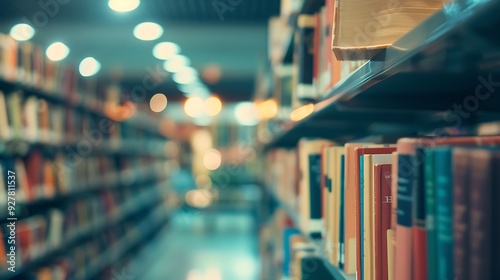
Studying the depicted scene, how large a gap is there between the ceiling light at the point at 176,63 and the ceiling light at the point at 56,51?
1.31 meters

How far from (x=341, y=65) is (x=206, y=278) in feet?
15.6

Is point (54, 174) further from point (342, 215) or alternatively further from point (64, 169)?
point (342, 215)

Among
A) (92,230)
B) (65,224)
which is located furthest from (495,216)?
(92,230)

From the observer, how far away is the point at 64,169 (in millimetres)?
3760

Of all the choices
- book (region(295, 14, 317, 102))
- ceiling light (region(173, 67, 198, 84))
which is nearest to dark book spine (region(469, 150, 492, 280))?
book (region(295, 14, 317, 102))

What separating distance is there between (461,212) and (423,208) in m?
0.10

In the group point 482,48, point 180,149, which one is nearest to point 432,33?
point 482,48

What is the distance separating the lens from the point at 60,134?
3.73m

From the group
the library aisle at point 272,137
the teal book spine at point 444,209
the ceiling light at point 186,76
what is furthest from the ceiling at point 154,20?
the teal book spine at point 444,209

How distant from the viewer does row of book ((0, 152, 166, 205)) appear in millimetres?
2884

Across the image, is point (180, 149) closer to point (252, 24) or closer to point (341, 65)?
point (252, 24)

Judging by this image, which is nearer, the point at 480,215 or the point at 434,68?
the point at 480,215

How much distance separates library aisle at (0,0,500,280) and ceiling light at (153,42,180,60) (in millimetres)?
45

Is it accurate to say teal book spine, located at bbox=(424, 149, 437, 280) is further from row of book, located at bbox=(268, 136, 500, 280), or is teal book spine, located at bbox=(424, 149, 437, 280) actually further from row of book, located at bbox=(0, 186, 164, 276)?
row of book, located at bbox=(0, 186, 164, 276)
